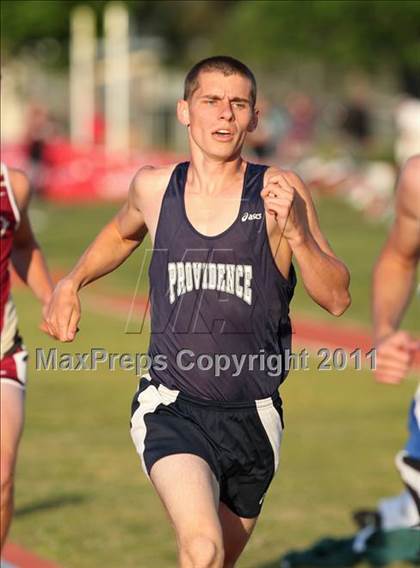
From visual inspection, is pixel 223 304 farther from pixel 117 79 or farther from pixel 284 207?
pixel 117 79

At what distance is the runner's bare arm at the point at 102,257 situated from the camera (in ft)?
19.7

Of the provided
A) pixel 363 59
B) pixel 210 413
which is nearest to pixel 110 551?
pixel 210 413

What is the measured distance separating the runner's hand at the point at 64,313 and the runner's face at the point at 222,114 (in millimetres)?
773

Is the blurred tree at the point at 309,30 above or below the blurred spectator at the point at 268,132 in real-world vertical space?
above

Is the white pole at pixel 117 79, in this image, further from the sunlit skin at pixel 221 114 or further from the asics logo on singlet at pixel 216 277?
the asics logo on singlet at pixel 216 277

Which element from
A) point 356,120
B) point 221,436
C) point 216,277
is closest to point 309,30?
point 356,120

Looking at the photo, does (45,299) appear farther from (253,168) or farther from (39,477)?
(39,477)

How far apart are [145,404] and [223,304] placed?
50 cm

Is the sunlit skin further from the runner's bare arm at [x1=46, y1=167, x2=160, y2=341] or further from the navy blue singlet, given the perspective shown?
the runner's bare arm at [x1=46, y1=167, x2=160, y2=341]

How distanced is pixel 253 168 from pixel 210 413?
979mm

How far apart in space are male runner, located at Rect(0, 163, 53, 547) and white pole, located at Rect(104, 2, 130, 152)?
37320 mm

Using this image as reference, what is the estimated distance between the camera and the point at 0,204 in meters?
7.16

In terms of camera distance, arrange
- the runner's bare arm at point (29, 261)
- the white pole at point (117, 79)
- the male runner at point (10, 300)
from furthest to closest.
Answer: the white pole at point (117, 79)
the runner's bare arm at point (29, 261)
the male runner at point (10, 300)

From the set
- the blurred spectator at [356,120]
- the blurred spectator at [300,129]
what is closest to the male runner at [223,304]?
the blurred spectator at [356,120]
